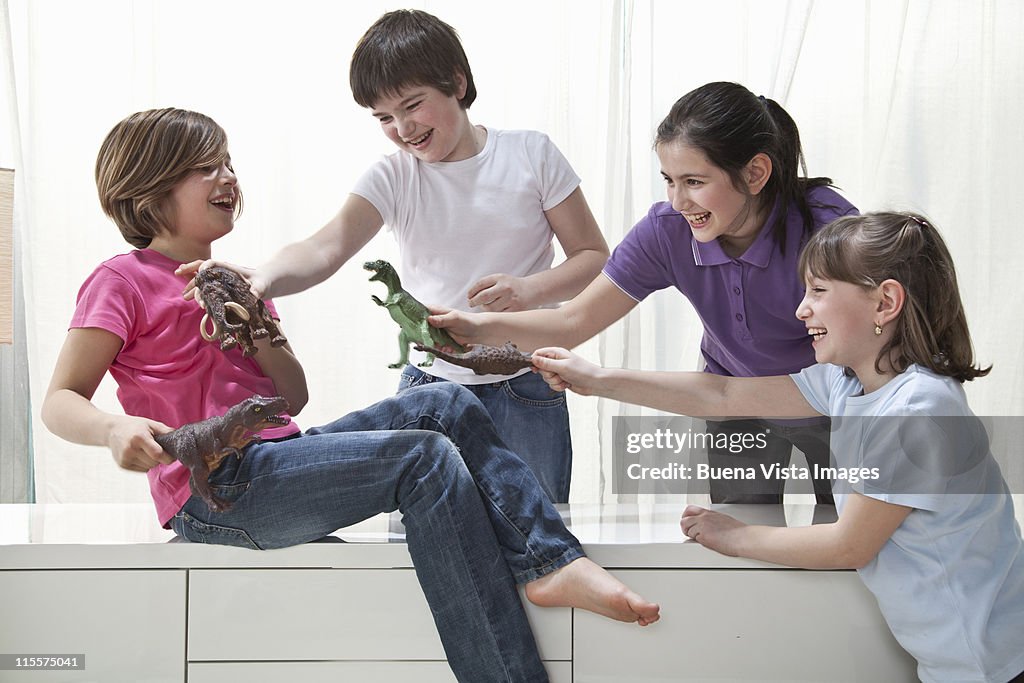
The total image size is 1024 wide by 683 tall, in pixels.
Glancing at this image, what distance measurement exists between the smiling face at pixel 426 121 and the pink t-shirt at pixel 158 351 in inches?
14.0

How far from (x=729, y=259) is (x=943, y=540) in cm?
42

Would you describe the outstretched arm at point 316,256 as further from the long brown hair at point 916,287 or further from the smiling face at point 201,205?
the long brown hair at point 916,287

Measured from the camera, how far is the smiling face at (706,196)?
116cm

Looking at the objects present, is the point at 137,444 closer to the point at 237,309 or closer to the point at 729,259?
the point at 237,309

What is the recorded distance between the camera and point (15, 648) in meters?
1.13

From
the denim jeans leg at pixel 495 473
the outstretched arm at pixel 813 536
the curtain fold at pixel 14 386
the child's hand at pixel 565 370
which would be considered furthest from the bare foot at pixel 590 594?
the curtain fold at pixel 14 386

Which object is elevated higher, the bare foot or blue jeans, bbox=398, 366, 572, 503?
blue jeans, bbox=398, 366, 572, 503

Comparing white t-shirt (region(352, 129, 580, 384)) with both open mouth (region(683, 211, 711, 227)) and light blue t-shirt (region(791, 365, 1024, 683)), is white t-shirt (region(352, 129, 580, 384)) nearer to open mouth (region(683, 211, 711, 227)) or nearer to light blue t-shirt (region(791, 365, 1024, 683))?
open mouth (region(683, 211, 711, 227))

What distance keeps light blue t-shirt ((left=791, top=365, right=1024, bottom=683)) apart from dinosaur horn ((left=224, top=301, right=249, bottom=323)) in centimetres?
75

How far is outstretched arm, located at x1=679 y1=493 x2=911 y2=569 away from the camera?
3.41 feet

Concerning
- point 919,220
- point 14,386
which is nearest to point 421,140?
point 919,220

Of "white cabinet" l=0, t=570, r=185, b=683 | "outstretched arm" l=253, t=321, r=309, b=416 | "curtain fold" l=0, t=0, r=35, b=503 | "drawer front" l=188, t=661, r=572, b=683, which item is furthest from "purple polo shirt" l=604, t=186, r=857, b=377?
"curtain fold" l=0, t=0, r=35, b=503

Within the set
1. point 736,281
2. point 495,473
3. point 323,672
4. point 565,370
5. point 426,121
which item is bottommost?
point 323,672

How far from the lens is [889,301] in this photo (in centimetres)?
108
